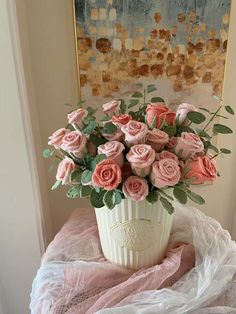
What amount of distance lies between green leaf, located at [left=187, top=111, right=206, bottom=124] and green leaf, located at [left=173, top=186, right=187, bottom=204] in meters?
0.19

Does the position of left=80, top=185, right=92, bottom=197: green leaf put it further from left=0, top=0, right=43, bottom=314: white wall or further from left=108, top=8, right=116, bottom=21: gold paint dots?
left=108, top=8, right=116, bottom=21: gold paint dots

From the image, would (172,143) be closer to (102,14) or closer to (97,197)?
(97,197)

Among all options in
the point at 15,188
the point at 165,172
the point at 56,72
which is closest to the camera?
the point at 165,172

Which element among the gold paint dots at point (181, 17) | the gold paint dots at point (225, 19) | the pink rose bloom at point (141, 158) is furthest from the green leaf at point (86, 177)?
the gold paint dots at point (225, 19)

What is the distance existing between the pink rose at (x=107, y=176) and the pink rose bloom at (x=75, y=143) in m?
0.09

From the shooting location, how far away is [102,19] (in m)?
1.19

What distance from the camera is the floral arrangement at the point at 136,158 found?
2.44 ft

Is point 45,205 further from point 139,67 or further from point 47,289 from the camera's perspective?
point 139,67

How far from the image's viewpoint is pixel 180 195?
788 mm

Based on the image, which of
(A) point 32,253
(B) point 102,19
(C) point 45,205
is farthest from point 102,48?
(A) point 32,253

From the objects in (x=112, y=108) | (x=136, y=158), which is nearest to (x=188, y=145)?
(x=136, y=158)

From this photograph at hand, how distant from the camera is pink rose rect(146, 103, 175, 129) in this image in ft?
2.72

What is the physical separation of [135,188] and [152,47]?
73 centimetres

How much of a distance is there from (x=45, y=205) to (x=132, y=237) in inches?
23.5
